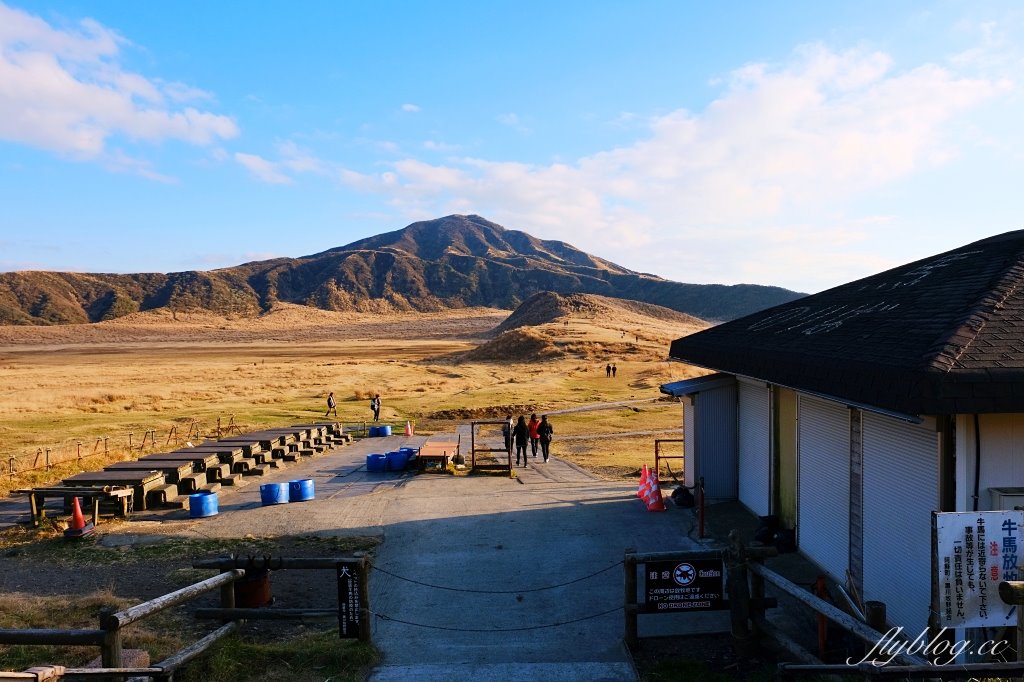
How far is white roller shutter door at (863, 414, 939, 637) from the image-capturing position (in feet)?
24.8

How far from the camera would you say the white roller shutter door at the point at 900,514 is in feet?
24.8

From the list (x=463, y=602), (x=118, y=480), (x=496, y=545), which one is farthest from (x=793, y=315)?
(x=118, y=480)

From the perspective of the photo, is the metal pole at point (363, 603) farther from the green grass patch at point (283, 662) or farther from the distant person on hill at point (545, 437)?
the distant person on hill at point (545, 437)

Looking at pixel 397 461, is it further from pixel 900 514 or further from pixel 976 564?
pixel 976 564

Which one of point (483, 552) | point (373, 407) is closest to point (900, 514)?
point (483, 552)

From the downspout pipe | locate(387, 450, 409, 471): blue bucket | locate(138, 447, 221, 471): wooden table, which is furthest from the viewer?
locate(387, 450, 409, 471): blue bucket

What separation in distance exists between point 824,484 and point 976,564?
15.7ft

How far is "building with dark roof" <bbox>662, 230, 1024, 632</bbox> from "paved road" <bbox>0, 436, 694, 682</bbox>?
9.08 ft

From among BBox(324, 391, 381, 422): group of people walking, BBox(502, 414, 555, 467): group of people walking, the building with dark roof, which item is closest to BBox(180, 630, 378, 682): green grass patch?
the building with dark roof

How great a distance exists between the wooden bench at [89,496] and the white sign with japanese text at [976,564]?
15387 mm

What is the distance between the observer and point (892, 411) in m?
7.11

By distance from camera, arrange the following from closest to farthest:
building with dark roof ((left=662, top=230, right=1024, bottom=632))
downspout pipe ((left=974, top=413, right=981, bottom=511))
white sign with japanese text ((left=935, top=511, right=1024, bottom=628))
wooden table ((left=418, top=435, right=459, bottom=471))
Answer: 1. white sign with japanese text ((left=935, top=511, right=1024, bottom=628))
2. building with dark roof ((left=662, top=230, right=1024, bottom=632))
3. downspout pipe ((left=974, top=413, right=981, bottom=511))
4. wooden table ((left=418, top=435, right=459, bottom=471))
